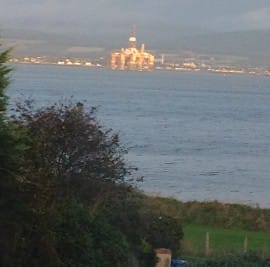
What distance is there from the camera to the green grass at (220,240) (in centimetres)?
2416

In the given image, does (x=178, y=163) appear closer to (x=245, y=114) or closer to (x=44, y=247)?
(x=44, y=247)

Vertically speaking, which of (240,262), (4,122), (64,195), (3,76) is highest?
(3,76)

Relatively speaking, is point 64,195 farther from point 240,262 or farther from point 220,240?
point 220,240

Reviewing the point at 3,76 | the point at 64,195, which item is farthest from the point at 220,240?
the point at 3,76

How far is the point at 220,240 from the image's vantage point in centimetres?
2902

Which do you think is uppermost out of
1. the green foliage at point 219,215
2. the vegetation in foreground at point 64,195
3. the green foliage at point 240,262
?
the vegetation in foreground at point 64,195

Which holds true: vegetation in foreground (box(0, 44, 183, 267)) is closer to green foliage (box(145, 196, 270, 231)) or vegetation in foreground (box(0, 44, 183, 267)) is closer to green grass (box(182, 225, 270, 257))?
green grass (box(182, 225, 270, 257))

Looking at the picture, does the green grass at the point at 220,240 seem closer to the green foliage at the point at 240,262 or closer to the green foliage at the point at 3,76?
the green foliage at the point at 240,262

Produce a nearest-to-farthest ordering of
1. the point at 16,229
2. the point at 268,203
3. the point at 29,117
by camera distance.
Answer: the point at 16,229 < the point at 29,117 < the point at 268,203

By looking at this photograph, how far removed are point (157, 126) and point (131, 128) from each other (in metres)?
5.78

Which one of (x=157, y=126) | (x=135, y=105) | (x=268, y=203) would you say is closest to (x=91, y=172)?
(x=268, y=203)

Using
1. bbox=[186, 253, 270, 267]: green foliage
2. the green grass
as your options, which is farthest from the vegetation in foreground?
the green grass

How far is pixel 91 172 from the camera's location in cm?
1780

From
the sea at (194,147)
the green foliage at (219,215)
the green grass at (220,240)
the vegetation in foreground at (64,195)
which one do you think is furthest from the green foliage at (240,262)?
the green foliage at (219,215)
